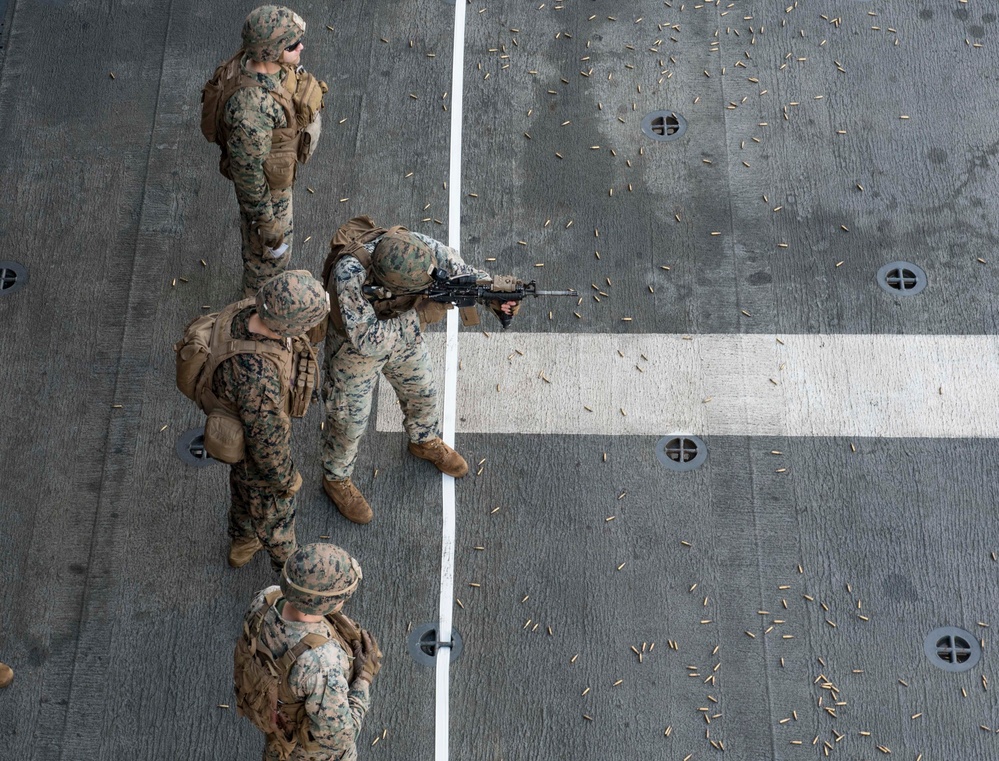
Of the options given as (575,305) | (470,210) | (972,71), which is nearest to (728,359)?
(575,305)

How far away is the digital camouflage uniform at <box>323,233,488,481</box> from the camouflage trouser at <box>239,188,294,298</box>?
115 centimetres

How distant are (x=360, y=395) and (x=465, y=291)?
0.82m

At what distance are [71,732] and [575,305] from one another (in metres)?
3.85

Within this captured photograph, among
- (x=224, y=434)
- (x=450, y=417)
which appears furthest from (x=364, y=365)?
(x=450, y=417)

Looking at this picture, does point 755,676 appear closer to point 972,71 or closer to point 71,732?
point 71,732

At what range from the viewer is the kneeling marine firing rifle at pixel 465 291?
221 inches

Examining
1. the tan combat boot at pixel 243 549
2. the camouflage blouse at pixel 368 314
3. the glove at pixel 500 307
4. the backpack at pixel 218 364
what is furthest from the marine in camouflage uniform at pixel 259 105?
the tan combat boot at pixel 243 549

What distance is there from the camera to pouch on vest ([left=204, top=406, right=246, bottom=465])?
5.30m

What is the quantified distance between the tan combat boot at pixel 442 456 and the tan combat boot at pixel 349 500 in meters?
0.43

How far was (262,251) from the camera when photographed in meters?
6.85

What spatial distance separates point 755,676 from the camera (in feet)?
20.2

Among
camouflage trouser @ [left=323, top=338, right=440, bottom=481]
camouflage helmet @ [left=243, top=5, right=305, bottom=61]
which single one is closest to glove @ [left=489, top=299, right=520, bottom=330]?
camouflage trouser @ [left=323, top=338, right=440, bottom=481]

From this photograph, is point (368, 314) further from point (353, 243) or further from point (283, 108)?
point (283, 108)

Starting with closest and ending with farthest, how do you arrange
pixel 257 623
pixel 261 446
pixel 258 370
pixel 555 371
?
pixel 257 623, pixel 258 370, pixel 261 446, pixel 555 371
